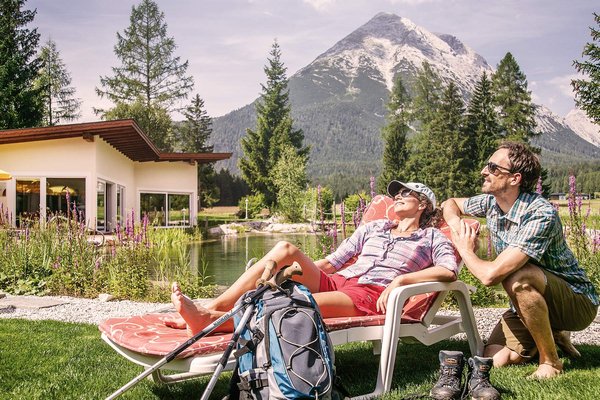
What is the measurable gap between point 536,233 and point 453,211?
0.60 m

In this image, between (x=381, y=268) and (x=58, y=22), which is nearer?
(x=381, y=268)

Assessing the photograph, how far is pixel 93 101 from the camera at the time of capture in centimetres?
3291

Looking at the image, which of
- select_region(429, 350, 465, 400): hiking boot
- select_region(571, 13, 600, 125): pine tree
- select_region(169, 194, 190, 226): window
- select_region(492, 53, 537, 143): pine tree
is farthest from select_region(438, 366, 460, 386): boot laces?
select_region(492, 53, 537, 143): pine tree

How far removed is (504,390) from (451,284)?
666 millimetres

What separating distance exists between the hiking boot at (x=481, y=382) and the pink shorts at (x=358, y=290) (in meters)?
0.68

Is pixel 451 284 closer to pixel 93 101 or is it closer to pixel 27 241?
pixel 27 241

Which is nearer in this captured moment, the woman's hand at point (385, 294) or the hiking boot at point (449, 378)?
the hiking boot at point (449, 378)

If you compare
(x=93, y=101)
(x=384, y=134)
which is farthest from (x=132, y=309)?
(x=384, y=134)

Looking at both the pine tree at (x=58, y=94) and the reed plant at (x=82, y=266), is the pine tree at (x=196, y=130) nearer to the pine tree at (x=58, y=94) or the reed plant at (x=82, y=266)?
the pine tree at (x=58, y=94)

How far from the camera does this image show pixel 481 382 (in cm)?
282

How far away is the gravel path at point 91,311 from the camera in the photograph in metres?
5.16

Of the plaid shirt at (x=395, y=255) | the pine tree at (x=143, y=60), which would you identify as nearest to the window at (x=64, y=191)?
the plaid shirt at (x=395, y=255)

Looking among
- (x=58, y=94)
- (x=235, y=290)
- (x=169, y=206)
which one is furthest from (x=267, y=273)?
(x=58, y=94)

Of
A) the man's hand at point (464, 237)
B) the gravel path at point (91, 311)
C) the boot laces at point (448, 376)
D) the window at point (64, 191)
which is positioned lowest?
the gravel path at point (91, 311)
